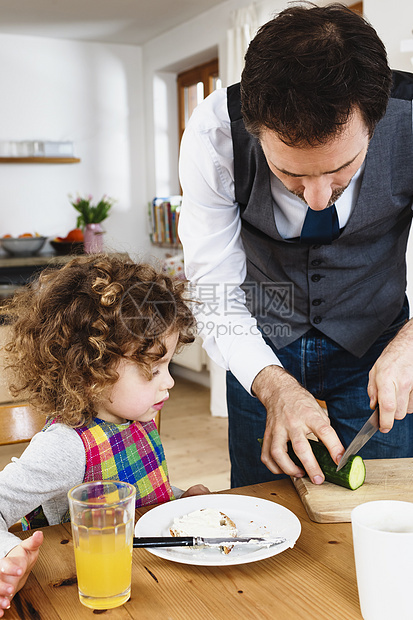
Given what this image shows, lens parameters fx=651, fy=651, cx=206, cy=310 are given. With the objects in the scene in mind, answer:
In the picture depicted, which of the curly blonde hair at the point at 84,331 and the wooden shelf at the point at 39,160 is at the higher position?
the wooden shelf at the point at 39,160

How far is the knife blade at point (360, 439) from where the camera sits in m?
1.00

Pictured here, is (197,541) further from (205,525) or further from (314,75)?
(314,75)

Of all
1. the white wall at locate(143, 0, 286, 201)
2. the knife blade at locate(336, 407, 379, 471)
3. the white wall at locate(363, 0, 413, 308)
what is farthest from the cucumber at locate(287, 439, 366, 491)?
the white wall at locate(143, 0, 286, 201)

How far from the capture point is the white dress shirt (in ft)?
4.52

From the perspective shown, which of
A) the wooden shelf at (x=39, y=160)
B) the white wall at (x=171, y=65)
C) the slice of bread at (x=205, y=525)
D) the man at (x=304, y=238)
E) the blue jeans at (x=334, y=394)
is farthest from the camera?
the wooden shelf at (x=39, y=160)

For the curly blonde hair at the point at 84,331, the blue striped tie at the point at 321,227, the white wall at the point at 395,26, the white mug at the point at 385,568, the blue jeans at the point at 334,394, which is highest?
the white wall at the point at 395,26

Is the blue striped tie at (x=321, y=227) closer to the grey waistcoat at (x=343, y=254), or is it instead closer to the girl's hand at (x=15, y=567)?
the grey waistcoat at (x=343, y=254)

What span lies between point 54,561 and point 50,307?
433 millimetres

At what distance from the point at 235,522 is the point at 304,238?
681 mm

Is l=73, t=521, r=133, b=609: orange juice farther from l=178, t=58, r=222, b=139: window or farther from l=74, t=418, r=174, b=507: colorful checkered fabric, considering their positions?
l=178, t=58, r=222, b=139: window

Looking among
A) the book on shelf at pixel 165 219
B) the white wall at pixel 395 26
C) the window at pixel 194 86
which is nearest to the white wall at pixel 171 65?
the window at pixel 194 86

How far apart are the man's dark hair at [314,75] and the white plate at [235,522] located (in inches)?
21.7

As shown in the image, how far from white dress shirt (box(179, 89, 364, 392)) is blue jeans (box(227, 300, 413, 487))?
148 mm

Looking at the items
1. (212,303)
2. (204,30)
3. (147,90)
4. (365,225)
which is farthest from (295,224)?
(147,90)
